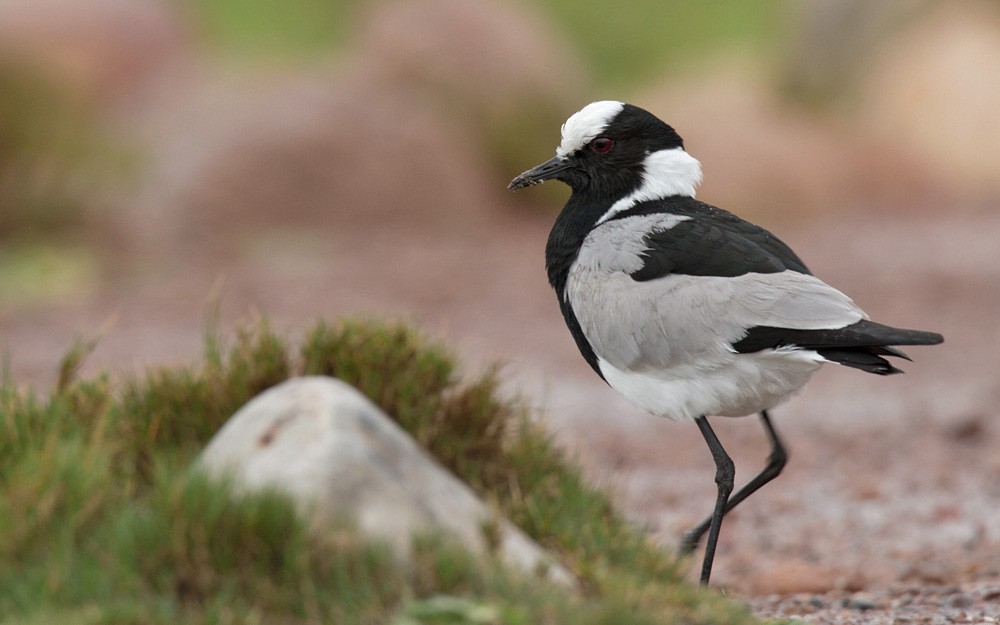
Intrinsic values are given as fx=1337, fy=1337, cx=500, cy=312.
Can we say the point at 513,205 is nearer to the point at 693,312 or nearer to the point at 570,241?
the point at 570,241

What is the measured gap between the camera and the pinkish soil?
18.5 feet

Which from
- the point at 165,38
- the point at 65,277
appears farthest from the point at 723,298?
the point at 165,38

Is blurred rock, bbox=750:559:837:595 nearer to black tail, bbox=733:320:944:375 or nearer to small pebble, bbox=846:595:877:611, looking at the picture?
small pebble, bbox=846:595:877:611

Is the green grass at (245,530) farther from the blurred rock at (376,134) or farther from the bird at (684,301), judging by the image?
the blurred rock at (376,134)

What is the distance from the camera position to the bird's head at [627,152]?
5320 mm

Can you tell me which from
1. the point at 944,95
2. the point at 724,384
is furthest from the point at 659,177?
the point at 944,95

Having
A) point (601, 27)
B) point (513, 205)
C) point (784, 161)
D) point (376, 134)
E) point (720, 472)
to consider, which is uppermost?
point (601, 27)

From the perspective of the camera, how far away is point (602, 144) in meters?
5.34

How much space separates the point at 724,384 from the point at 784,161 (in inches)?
526

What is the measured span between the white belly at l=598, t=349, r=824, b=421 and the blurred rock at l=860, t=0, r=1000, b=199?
14.5m

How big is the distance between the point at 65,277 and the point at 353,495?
9.77 m

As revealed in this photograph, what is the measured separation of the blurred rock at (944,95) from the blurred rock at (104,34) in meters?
13.0

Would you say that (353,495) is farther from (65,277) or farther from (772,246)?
(65,277)

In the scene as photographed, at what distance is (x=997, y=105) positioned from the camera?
18.6 metres
